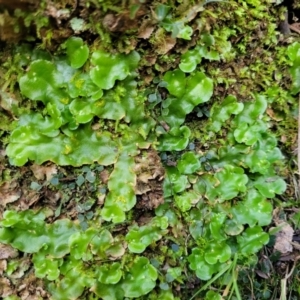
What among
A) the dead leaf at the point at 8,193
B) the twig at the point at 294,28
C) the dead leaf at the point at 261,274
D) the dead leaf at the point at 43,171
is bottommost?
the dead leaf at the point at 261,274

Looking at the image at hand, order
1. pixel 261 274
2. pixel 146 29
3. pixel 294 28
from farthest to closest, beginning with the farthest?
pixel 294 28
pixel 261 274
pixel 146 29

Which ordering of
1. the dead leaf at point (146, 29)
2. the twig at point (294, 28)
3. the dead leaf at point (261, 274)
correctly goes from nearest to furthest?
the dead leaf at point (146, 29) < the dead leaf at point (261, 274) < the twig at point (294, 28)

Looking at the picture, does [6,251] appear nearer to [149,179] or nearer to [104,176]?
[104,176]

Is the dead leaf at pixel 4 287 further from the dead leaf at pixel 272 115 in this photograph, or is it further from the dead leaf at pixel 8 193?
the dead leaf at pixel 272 115

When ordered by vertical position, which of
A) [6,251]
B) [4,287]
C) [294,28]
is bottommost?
[4,287]

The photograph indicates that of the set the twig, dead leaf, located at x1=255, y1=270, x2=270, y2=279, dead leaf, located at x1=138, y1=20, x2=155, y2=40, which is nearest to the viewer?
dead leaf, located at x1=138, y1=20, x2=155, y2=40

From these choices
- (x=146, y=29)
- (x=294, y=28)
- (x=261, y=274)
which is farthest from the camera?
(x=294, y=28)

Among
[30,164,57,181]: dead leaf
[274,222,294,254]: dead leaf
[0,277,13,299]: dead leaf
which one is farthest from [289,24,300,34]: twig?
[0,277,13,299]: dead leaf

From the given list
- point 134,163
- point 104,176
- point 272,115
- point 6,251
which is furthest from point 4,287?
point 272,115

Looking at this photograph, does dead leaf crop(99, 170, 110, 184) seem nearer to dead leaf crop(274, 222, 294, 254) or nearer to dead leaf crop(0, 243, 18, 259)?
dead leaf crop(0, 243, 18, 259)

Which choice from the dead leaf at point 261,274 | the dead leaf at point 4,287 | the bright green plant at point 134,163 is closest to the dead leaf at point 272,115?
the bright green plant at point 134,163

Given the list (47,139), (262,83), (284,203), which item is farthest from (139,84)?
(284,203)

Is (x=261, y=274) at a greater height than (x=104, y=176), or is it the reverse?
(x=104, y=176)
